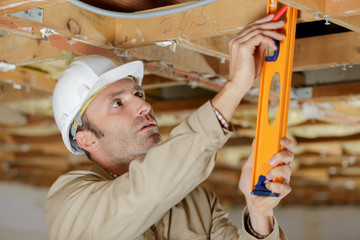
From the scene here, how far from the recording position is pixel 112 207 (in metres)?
1.47

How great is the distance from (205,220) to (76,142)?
581 mm

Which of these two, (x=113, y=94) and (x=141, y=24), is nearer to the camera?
(x=113, y=94)

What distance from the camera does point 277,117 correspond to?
4.68ft

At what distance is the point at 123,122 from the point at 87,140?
20cm

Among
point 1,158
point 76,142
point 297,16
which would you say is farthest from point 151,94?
point 1,158

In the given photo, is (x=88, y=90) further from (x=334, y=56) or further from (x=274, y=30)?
(x=334, y=56)

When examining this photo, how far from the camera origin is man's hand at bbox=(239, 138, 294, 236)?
1.39m

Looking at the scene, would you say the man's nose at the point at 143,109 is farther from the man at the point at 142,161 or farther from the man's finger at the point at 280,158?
the man's finger at the point at 280,158

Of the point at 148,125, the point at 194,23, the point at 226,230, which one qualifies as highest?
the point at 194,23

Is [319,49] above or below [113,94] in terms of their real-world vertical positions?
above

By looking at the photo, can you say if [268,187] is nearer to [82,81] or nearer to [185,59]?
[82,81]

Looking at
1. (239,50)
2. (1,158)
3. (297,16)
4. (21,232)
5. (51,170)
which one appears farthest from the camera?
(21,232)

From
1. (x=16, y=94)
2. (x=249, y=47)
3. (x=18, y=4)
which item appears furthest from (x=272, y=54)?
(x=16, y=94)

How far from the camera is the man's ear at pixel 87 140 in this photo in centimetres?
194
